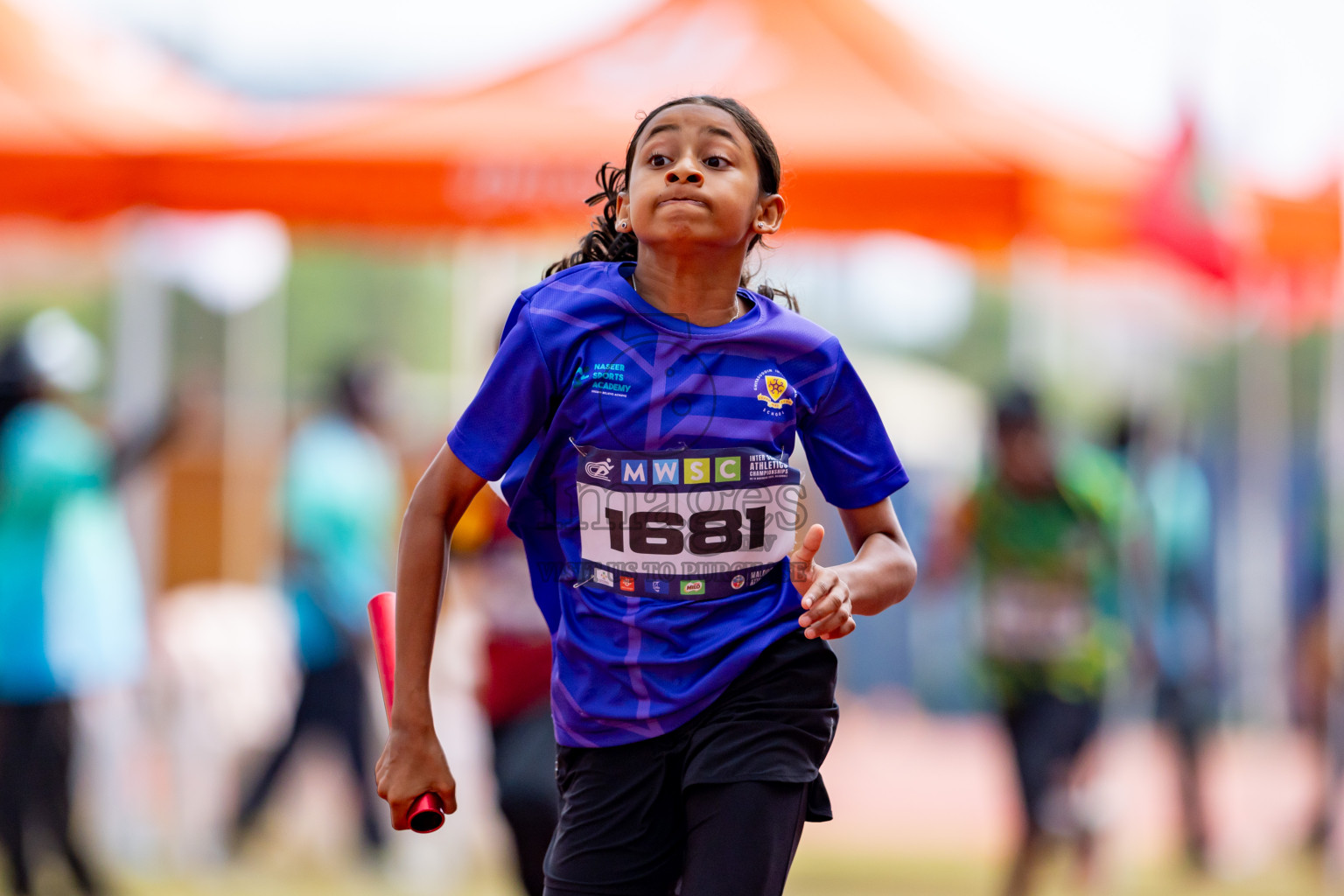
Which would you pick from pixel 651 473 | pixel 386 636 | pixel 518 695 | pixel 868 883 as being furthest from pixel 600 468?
pixel 868 883

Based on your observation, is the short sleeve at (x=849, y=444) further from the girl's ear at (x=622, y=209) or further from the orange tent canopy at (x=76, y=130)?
the orange tent canopy at (x=76, y=130)

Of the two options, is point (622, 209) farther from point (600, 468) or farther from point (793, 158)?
point (793, 158)

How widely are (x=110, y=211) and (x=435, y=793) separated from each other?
409 centimetres

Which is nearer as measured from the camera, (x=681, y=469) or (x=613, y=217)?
(x=681, y=469)

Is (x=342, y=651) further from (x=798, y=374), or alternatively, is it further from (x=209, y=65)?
(x=209, y=65)

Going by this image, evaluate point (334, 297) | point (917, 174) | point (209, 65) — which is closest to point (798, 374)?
point (917, 174)

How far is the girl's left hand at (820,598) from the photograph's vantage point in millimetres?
2086

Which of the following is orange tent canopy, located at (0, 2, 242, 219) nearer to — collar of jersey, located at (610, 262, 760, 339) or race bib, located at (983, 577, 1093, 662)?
race bib, located at (983, 577, 1093, 662)

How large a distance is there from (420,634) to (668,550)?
0.37 meters

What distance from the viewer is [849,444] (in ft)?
8.11

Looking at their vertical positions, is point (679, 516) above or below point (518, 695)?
above

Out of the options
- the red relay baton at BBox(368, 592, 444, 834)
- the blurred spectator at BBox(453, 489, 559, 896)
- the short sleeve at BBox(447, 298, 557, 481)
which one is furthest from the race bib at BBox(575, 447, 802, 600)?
the blurred spectator at BBox(453, 489, 559, 896)

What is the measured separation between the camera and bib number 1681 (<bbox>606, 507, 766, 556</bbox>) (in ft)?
7.68

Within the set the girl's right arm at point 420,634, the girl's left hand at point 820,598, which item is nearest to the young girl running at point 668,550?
the girl's right arm at point 420,634
